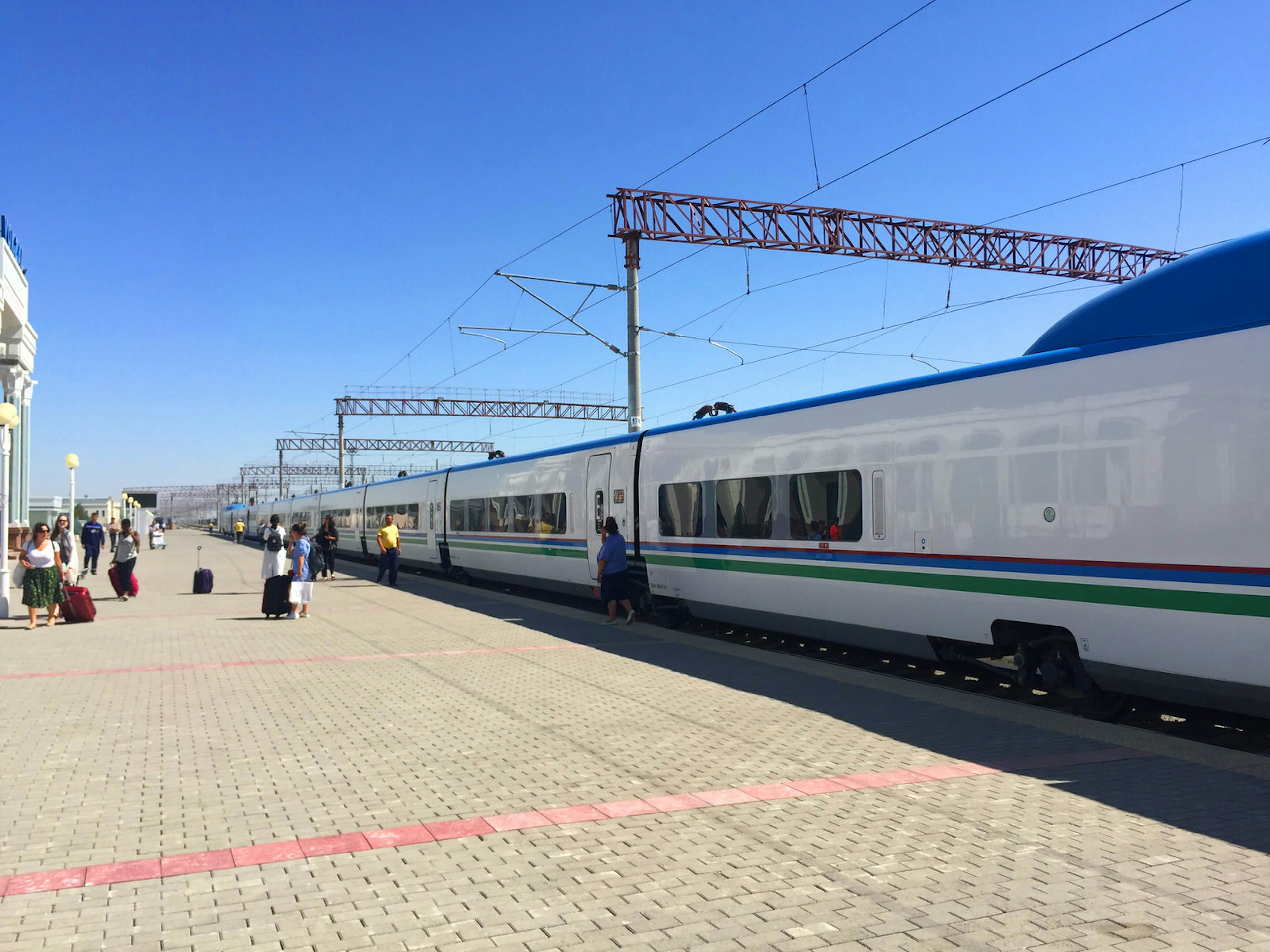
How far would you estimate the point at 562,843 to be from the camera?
16.8 ft

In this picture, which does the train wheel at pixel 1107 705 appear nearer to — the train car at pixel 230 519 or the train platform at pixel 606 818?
the train platform at pixel 606 818

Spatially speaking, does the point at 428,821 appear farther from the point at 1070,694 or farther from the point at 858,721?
the point at 1070,694

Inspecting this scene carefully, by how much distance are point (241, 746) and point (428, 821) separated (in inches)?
99.8

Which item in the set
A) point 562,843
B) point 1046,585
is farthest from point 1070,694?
point 562,843

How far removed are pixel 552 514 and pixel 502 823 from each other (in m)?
14.1

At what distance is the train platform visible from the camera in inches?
163

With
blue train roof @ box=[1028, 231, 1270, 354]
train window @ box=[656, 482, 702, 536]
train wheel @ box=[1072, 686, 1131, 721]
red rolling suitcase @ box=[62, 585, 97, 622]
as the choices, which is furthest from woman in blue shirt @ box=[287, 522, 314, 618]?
blue train roof @ box=[1028, 231, 1270, 354]

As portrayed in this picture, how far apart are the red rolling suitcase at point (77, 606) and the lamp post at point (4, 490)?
146cm

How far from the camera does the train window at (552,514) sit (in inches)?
746

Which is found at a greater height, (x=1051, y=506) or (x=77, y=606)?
(x=1051, y=506)

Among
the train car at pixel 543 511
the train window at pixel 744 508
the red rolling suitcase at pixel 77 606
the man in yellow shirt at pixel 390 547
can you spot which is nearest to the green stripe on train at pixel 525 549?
the train car at pixel 543 511

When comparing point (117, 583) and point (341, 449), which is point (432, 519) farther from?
point (341, 449)

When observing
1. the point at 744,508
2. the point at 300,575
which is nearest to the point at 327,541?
the point at 300,575

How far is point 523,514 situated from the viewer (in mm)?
21203
